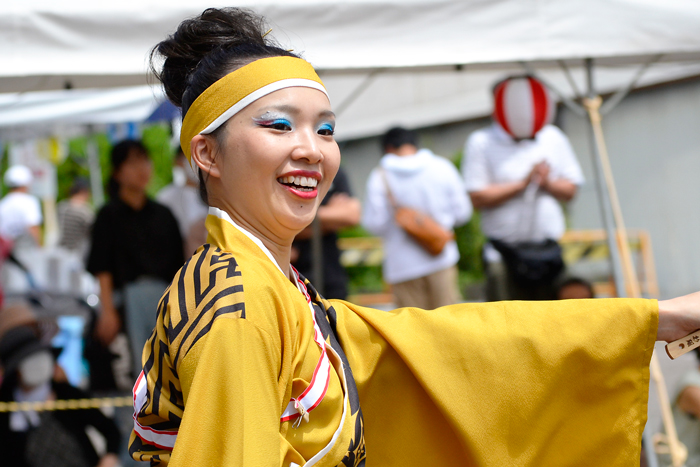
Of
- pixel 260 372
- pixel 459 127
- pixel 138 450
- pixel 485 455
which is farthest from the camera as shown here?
pixel 459 127

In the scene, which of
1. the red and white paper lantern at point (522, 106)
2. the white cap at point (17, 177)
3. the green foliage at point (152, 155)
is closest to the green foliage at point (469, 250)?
the red and white paper lantern at point (522, 106)

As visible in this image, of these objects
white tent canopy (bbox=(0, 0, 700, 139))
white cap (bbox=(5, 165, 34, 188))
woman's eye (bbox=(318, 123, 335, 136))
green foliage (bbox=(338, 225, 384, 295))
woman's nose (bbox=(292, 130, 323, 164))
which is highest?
white cap (bbox=(5, 165, 34, 188))

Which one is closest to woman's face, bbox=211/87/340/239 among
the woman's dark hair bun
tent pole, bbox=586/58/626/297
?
the woman's dark hair bun

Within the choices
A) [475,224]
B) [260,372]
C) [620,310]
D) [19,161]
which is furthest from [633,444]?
[19,161]

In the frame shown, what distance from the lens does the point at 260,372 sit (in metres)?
1.11

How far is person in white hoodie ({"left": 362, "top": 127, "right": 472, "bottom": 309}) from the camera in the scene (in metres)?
4.20

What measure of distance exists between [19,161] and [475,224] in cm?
598

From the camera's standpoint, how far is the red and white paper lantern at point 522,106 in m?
3.95

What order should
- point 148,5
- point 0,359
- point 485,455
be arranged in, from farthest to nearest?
point 0,359, point 148,5, point 485,455

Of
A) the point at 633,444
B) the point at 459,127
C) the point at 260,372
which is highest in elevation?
the point at 459,127

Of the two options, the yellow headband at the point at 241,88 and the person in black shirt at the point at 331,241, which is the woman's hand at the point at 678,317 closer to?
the yellow headband at the point at 241,88

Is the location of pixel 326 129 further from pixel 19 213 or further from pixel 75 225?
pixel 19 213

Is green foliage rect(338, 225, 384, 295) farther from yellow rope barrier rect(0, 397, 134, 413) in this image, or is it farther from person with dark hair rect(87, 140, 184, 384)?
yellow rope barrier rect(0, 397, 134, 413)

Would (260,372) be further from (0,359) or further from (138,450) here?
(0,359)
